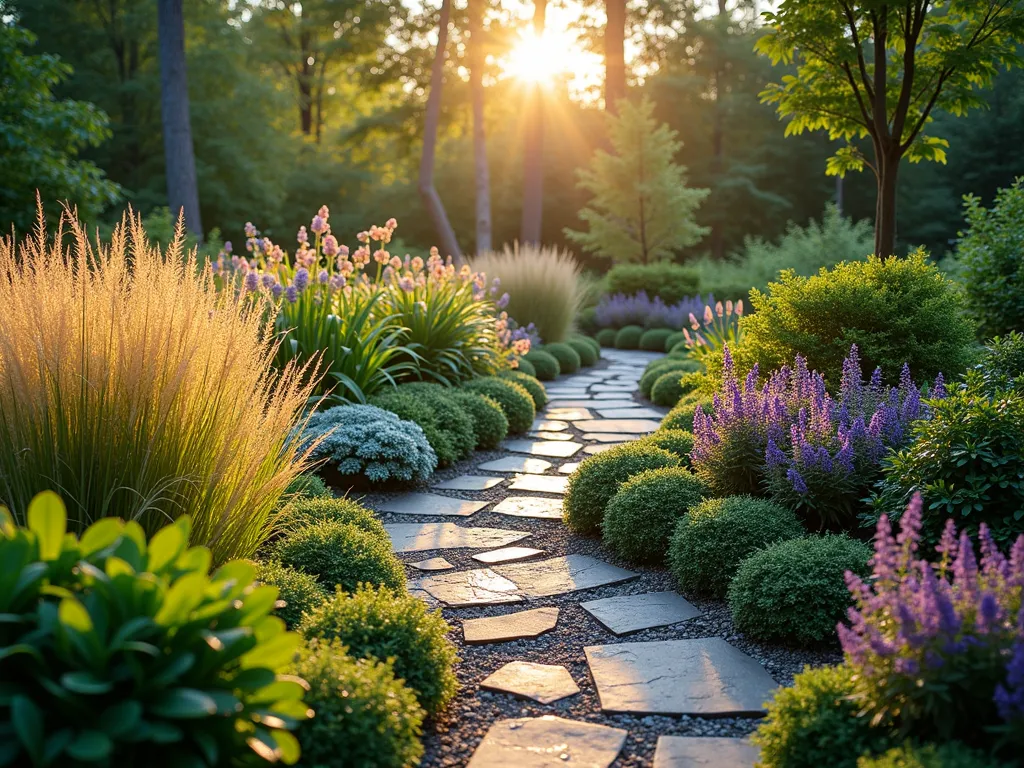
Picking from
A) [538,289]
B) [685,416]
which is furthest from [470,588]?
[538,289]

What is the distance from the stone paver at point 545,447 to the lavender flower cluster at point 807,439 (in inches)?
78.0

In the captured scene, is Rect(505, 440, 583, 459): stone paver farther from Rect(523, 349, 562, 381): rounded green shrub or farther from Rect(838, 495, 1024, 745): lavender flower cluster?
Rect(838, 495, 1024, 745): lavender flower cluster

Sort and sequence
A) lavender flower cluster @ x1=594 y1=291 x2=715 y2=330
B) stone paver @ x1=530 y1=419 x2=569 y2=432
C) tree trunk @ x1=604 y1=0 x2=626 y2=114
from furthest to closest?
tree trunk @ x1=604 y1=0 x2=626 y2=114 → lavender flower cluster @ x1=594 y1=291 x2=715 y2=330 → stone paver @ x1=530 y1=419 x2=569 y2=432

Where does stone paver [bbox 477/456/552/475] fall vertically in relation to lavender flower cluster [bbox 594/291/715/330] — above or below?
below

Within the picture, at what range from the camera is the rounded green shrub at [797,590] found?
8.93ft

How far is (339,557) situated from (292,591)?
0.37m

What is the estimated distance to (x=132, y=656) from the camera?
4.81 feet

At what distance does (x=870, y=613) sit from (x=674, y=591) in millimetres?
1572

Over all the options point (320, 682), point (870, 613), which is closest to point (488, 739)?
point (320, 682)

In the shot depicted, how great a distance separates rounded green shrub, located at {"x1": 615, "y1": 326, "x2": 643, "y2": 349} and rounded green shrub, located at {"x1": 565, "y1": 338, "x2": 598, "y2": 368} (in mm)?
2665

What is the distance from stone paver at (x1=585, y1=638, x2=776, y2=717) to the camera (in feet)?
7.97

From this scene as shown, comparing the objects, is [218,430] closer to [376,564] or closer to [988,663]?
[376,564]

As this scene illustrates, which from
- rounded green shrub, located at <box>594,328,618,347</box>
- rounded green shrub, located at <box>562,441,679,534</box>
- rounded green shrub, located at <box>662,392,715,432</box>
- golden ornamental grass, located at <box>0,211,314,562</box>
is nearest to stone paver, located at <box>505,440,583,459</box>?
rounded green shrub, located at <box>662,392,715,432</box>

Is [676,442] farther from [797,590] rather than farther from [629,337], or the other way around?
[629,337]
